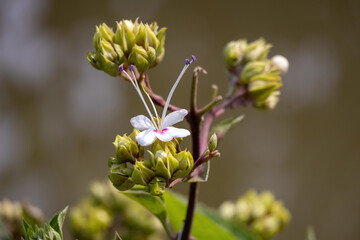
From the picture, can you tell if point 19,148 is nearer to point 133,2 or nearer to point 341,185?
point 133,2

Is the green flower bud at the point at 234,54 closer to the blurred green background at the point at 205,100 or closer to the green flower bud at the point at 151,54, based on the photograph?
the green flower bud at the point at 151,54

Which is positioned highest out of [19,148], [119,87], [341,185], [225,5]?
[225,5]

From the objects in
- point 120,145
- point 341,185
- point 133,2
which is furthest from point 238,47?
point 341,185

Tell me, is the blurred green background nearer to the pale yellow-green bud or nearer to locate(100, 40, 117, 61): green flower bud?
the pale yellow-green bud

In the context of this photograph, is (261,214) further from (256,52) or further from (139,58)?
(139,58)

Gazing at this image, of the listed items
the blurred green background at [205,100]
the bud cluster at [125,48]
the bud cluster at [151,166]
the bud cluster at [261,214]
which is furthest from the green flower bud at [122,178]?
the blurred green background at [205,100]

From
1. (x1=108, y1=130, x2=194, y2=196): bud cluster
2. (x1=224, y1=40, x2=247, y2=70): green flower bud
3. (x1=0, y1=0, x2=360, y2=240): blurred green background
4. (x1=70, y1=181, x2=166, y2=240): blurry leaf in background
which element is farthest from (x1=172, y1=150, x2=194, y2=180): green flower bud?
(x1=0, y1=0, x2=360, y2=240): blurred green background
